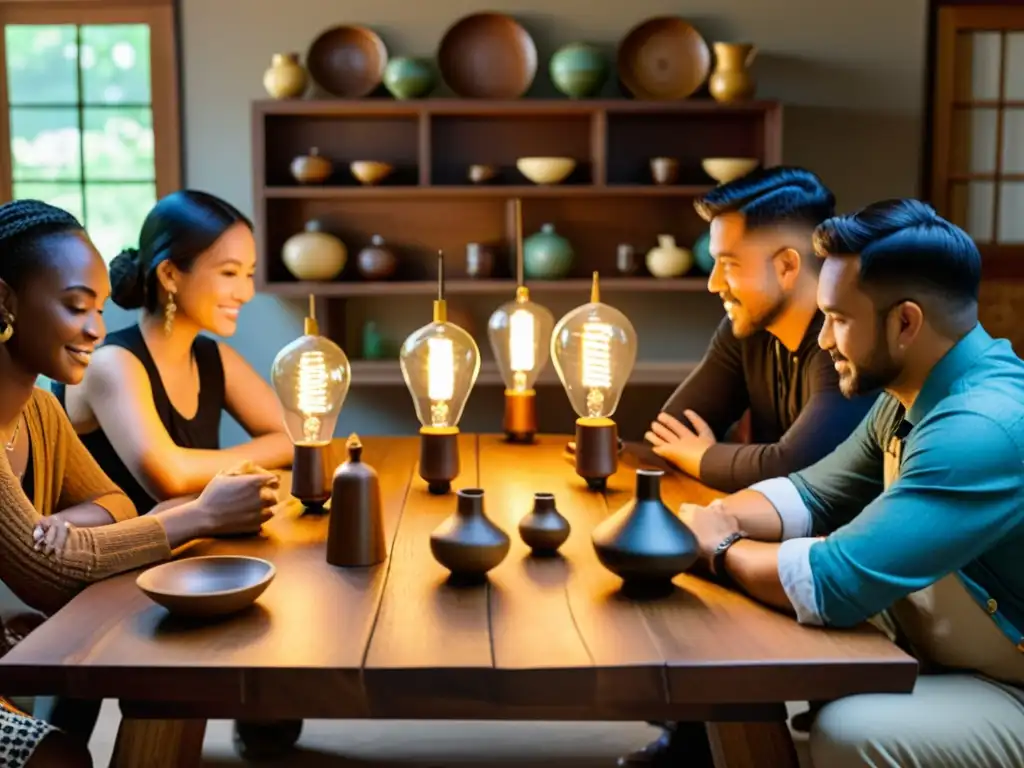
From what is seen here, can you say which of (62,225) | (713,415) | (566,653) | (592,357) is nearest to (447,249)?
(713,415)

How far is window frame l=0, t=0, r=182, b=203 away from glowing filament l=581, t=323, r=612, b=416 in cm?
265

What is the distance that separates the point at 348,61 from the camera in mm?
4289

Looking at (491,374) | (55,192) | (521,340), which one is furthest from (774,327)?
(55,192)

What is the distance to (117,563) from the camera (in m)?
1.68

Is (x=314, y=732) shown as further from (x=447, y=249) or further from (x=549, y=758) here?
(x=447, y=249)

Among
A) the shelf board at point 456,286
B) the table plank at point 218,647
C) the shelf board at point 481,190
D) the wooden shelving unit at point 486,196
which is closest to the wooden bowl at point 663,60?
the wooden shelving unit at point 486,196

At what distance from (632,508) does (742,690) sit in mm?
357

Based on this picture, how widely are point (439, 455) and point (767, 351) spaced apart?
2.84 feet

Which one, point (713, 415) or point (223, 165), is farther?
point (223, 165)

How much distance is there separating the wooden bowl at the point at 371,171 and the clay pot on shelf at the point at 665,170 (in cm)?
101

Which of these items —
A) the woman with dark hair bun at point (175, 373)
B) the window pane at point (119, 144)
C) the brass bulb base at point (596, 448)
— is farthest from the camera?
the window pane at point (119, 144)

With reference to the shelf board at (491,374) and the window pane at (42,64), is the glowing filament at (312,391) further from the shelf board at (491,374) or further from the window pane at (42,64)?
the window pane at (42,64)

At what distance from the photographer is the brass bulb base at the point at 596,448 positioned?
2154 millimetres

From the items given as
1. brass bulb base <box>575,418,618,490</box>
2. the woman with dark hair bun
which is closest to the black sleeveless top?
the woman with dark hair bun
